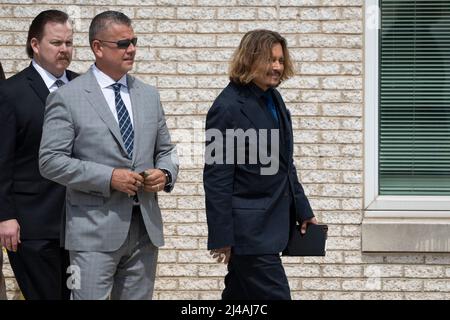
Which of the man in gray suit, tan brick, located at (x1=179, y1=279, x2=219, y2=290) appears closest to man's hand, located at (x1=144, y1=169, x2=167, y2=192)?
the man in gray suit

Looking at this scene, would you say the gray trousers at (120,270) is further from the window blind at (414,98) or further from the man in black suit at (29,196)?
the window blind at (414,98)

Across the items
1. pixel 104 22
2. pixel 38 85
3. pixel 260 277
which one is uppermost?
pixel 104 22

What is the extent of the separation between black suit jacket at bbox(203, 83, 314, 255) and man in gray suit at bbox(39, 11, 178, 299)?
0.26 meters

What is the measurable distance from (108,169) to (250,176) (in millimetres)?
734

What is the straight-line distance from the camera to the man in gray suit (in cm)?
473

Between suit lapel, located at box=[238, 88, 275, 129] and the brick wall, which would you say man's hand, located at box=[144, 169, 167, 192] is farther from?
the brick wall

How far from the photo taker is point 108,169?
15.4ft

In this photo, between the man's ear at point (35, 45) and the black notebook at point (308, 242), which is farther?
the man's ear at point (35, 45)

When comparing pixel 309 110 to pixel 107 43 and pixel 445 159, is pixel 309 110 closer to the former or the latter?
pixel 445 159

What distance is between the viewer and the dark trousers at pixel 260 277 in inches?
199

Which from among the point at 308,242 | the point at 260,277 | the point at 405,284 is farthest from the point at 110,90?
the point at 405,284

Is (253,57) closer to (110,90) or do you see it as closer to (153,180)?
(110,90)

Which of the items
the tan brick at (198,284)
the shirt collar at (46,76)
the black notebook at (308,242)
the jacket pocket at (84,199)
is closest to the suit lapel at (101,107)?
the jacket pocket at (84,199)

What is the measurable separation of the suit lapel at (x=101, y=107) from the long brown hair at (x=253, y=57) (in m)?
0.71
